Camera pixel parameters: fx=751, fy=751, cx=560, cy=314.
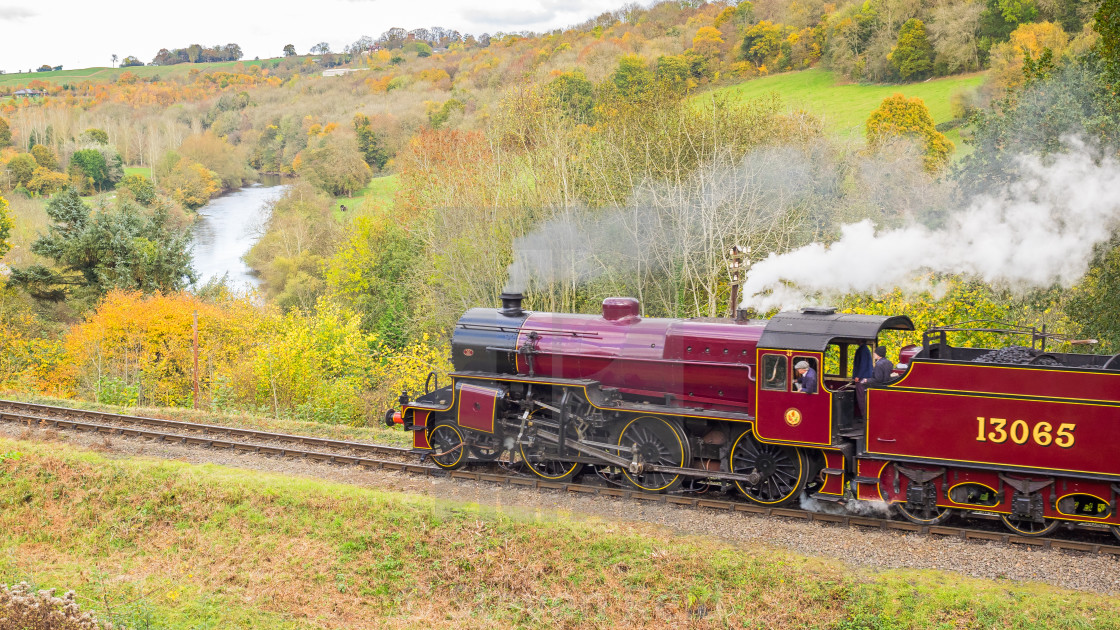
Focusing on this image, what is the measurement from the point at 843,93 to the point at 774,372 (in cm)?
3795

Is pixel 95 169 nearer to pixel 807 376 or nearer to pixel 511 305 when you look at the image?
pixel 511 305

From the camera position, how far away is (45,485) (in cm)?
1424

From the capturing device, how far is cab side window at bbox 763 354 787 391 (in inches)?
443

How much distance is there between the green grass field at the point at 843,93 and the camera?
38031 mm

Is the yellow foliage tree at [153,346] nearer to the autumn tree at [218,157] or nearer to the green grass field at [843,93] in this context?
the green grass field at [843,93]

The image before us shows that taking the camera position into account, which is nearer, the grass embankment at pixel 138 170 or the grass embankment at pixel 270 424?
the grass embankment at pixel 270 424

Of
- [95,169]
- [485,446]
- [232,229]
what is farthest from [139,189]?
[485,446]

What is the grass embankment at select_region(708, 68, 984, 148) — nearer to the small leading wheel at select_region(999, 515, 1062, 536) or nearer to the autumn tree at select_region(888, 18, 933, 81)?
the autumn tree at select_region(888, 18, 933, 81)

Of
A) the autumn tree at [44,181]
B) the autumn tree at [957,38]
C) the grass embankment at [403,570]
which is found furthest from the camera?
the autumn tree at [44,181]

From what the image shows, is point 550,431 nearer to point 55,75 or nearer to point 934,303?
point 934,303

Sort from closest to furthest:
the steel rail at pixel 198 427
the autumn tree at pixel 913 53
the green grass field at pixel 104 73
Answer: the steel rail at pixel 198 427 < the autumn tree at pixel 913 53 < the green grass field at pixel 104 73

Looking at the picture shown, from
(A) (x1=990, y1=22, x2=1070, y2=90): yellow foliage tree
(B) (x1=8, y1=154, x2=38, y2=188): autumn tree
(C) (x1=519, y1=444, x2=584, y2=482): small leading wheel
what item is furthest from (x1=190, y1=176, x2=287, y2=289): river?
(A) (x1=990, y1=22, x2=1070, y2=90): yellow foliage tree

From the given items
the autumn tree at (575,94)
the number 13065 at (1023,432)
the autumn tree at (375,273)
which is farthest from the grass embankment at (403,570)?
the autumn tree at (375,273)

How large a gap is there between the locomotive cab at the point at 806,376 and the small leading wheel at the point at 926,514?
138 cm
